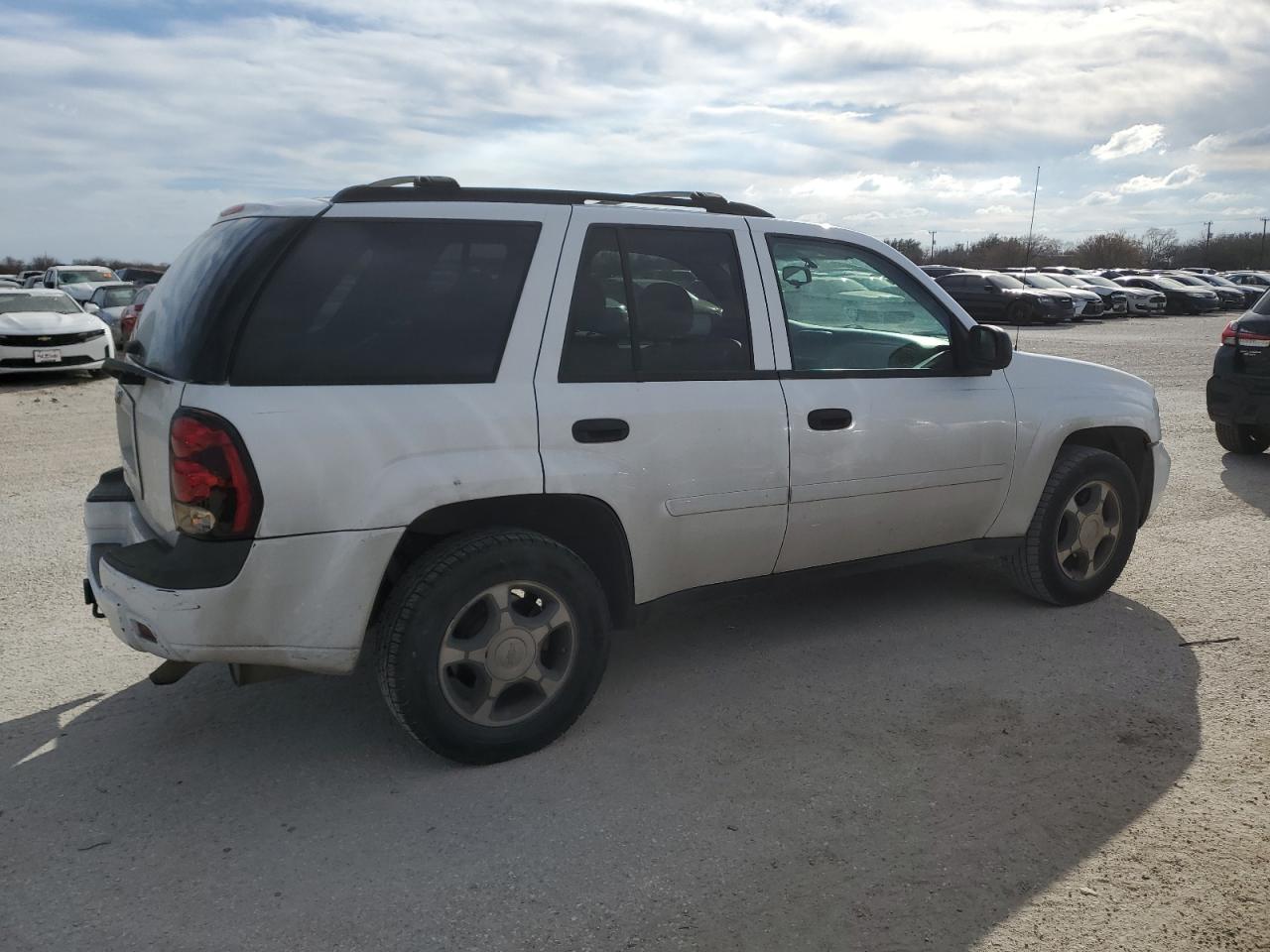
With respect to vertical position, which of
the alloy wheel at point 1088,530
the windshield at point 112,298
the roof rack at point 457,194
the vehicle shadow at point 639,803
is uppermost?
the roof rack at point 457,194

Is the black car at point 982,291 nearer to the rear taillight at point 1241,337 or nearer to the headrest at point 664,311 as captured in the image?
the rear taillight at point 1241,337

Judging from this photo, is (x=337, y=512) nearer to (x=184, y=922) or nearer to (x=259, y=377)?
(x=259, y=377)

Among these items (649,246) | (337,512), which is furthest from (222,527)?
(649,246)

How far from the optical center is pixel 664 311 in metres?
3.89

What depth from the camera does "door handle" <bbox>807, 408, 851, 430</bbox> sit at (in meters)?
4.14

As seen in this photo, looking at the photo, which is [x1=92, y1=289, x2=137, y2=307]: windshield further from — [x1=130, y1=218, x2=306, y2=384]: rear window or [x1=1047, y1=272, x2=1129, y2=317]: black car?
[x1=1047, y1=272, x2=1129, y2=317]: black car

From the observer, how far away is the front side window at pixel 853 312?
4.23 metres

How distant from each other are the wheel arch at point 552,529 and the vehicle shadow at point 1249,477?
5.29 metres

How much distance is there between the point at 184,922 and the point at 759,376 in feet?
8.40

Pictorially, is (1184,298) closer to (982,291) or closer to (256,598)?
(982,291)

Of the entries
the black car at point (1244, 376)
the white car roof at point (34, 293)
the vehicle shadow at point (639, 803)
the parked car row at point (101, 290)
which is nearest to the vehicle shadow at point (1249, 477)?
the black car at point (1244, 376)

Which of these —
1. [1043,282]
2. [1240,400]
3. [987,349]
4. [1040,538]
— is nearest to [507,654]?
[987,349]

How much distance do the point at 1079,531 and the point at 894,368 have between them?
4.55ft

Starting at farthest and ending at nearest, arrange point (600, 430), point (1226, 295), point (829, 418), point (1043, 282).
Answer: point (1226, 295) < point (1043, 282) < point (829, 418) < point (600, 430)
